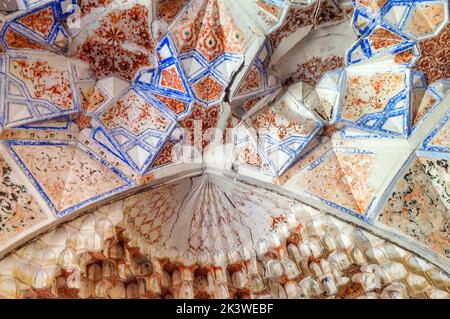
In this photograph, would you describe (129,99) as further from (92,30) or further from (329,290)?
(329,290)

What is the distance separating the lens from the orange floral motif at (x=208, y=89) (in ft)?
16.5

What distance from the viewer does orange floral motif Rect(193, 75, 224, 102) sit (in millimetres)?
5043

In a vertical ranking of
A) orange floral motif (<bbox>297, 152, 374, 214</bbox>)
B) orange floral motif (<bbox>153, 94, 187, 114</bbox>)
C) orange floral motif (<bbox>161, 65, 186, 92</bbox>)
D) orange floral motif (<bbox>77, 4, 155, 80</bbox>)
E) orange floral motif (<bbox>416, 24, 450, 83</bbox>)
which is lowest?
orange floral motif (<bbox>297, 152, 374, 214</bbox>)

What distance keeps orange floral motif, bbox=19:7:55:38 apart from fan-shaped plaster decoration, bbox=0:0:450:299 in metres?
0.01

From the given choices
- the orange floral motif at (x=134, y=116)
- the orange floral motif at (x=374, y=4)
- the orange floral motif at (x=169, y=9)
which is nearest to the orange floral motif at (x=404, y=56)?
the orange floral motif at (x=374, y=4)

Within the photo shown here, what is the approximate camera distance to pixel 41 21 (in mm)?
4379

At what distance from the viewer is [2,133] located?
4.53 m

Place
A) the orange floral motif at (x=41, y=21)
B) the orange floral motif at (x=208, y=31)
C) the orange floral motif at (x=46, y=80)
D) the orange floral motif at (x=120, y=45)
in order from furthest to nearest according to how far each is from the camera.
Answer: the orange floral motif at (x=208, y=31), the orange floral motif at (x=120, y=45), the orange floral motif at (x=46, y=80), the orange floral motif at (x=41, y=21)

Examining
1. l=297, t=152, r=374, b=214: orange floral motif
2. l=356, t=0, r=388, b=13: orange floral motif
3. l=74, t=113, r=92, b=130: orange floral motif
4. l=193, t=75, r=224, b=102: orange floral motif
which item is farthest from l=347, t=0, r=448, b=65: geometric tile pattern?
l=74, t=113, r=92, b=130: orange floral motif

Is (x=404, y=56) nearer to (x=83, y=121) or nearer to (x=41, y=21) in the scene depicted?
(x=83, y=121)

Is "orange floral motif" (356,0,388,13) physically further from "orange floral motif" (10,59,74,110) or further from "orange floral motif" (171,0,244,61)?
"orange floral motif" (10,59,74,110)

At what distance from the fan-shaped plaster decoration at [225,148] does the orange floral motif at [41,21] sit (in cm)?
1

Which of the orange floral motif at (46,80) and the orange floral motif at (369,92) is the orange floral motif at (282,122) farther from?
the orange floral motif at (46,80)

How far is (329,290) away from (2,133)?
3.40m
